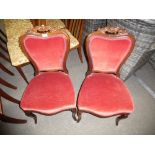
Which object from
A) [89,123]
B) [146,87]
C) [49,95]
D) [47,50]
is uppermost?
[47,50]

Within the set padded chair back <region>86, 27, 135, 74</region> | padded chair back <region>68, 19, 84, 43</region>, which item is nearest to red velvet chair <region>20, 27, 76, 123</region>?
padded chair back <region>86, 27, 135, 74</region>

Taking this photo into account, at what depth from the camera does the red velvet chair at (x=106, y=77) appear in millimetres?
1760

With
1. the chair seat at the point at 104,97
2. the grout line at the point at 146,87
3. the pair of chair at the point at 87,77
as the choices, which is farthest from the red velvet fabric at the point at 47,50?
the grout line at the point at 146,87

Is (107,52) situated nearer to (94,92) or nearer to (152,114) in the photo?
(94,92)

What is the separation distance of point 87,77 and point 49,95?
45cm

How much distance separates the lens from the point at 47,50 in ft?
6.20

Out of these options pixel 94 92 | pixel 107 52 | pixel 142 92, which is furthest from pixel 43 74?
pixel 142 92

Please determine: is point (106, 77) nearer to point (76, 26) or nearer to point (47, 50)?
point (47, 50)

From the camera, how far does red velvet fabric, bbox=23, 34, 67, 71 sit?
180cm

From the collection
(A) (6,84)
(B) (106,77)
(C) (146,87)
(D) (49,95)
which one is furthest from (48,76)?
(C) (146,87)

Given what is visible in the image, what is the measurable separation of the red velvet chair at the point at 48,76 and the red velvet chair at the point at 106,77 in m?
0.18

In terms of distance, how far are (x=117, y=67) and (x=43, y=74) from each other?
0.78 meters
